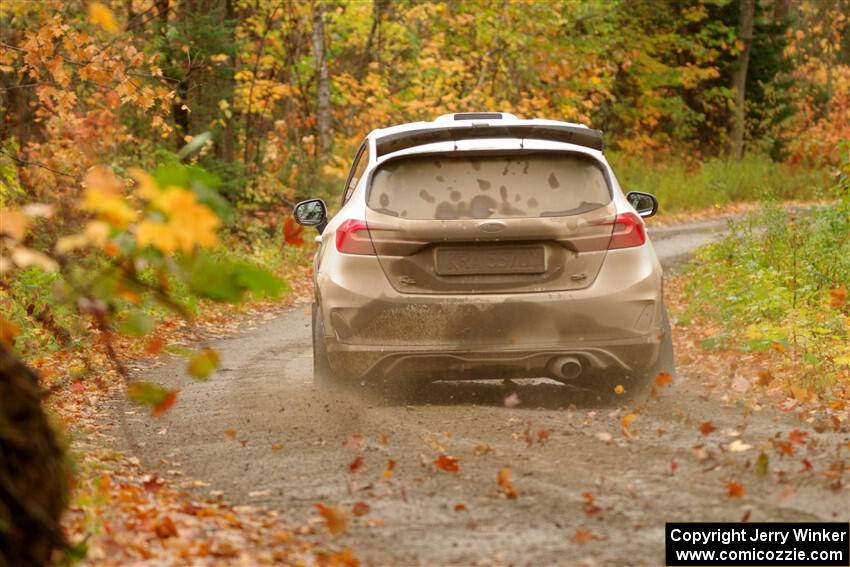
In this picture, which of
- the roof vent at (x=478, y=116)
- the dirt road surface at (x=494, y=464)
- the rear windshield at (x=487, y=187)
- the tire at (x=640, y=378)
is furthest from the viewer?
the roof vent at (x=478, y=116)

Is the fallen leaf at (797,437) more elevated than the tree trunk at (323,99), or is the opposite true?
the fallen leaf at (797,437)

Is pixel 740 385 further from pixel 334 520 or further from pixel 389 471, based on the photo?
pixel 334 520

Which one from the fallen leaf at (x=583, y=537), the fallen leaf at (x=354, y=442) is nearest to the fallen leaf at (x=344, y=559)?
the fallen leaf at (x=583, y=537)

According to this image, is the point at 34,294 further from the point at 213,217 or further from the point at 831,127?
the point at 831,127

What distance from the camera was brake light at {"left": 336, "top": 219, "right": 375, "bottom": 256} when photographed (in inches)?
306

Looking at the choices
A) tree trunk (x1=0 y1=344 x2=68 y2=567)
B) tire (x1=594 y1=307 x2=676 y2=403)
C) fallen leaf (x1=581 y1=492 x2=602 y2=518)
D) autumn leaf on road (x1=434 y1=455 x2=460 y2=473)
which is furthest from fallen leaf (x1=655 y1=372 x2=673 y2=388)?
tree trunk (x1=0 y1=344 x2=68 y2=567)

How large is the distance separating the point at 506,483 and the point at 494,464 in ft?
1.62

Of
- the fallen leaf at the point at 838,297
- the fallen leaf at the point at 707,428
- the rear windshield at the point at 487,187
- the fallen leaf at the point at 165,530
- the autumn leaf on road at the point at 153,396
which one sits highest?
the autumn leaf on road at the point at 153,396

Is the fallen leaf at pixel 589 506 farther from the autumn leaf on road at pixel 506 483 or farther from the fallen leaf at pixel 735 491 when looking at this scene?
the fallen leaf at pixel 735 491

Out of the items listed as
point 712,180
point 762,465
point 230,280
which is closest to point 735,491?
point 762,465

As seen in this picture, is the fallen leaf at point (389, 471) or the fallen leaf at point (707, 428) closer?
the fallen leaf at point (389, 471)

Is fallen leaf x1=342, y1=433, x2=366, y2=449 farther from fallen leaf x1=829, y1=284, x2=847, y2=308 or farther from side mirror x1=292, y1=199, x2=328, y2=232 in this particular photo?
fallen leaf x1=829, y1=284, x2=847, y2=308

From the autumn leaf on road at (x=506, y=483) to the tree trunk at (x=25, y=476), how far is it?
2233mm

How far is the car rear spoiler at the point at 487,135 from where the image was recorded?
319 inches
